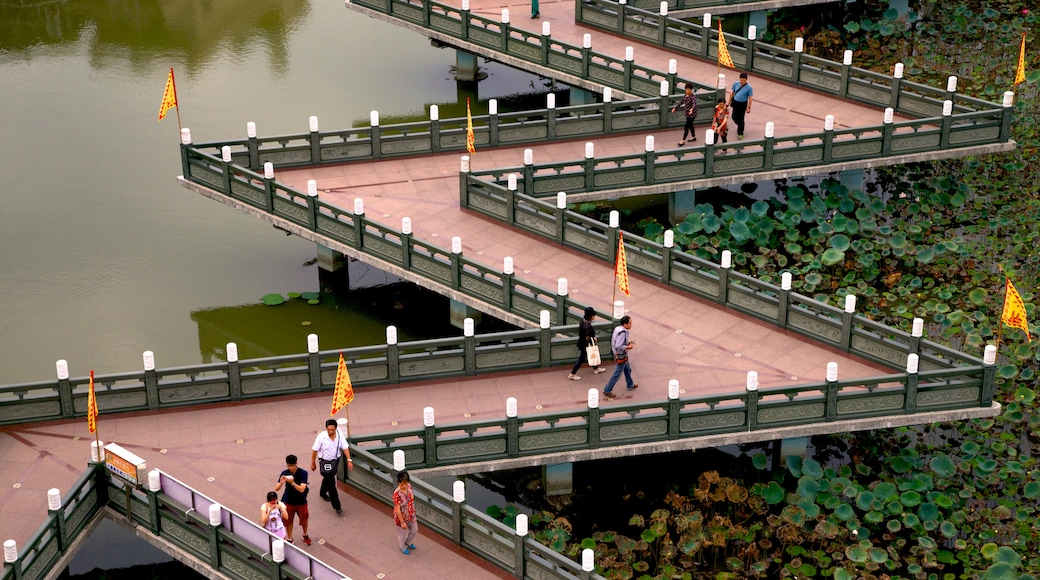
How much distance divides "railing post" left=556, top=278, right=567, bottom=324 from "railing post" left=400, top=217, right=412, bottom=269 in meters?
3.95

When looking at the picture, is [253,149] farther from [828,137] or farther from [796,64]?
[796,64]

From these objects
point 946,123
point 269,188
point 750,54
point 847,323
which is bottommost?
point 847,323

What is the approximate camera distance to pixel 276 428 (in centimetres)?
3234

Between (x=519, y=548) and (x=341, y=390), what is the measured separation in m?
4.56

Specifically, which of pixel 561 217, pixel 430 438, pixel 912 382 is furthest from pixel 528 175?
pixel 912 382

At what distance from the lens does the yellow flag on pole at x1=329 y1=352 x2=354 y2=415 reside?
30219 mm

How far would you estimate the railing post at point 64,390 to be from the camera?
31781 millimetres

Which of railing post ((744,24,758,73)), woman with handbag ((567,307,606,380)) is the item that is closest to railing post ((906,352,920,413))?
woman with handbag ((567,307,606,380))

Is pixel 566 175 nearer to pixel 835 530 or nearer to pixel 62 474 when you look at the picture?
pixel 835 530

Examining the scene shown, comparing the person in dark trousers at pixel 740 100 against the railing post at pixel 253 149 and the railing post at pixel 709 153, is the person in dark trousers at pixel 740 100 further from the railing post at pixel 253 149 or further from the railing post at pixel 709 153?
the railing post at pixel 253 149

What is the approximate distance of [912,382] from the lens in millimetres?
32594

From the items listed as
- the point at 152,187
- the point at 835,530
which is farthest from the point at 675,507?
the point at 152,187

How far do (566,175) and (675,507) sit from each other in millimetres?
9896

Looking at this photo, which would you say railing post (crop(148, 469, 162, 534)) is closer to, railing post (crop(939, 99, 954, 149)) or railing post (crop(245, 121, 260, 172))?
railing post (crop(245, 121, 260, 172))
